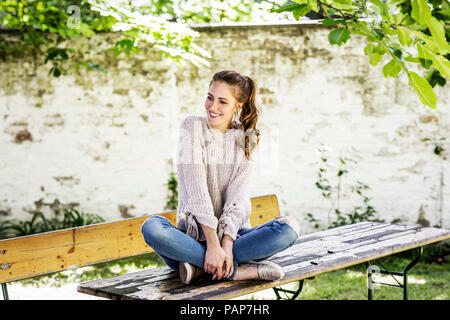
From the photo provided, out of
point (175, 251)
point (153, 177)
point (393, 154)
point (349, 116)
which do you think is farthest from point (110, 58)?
point (175, 251)

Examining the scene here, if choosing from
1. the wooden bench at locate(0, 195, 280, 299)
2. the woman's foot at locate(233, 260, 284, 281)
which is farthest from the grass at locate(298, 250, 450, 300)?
the woman's foot at locate(233, 260, 284, 281)

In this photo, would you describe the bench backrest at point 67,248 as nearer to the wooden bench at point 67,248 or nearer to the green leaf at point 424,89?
the wooden bench at point 67,248

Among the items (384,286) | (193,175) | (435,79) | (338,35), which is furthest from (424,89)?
(384,286)

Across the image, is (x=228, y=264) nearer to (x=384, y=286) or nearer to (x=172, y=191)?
(x=384, y=286)

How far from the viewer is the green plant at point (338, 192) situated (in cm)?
561

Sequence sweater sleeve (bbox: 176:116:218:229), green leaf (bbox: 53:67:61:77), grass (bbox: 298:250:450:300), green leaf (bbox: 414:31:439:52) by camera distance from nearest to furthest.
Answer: green leaf (bbox: 414:31:439:52), sweater sleeve (bbox: 176:116:218:229), grass (bbox: 298:250:450:300), green leaf (bbox: 53:67:61:77)

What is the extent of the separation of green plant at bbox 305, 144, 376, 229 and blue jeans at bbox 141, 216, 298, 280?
3258 mm

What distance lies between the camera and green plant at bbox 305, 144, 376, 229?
5.61 meters

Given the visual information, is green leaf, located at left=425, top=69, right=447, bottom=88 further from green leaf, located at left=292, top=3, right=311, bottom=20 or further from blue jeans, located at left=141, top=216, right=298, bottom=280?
blue jeans, located at left=141, top=216, right=298, bottom=280

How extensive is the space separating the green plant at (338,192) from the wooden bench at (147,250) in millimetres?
2120

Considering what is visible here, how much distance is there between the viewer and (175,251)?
226cm

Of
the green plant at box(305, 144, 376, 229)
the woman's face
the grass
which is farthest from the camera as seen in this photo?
the green plant at box(305, 144, 376, 229)
